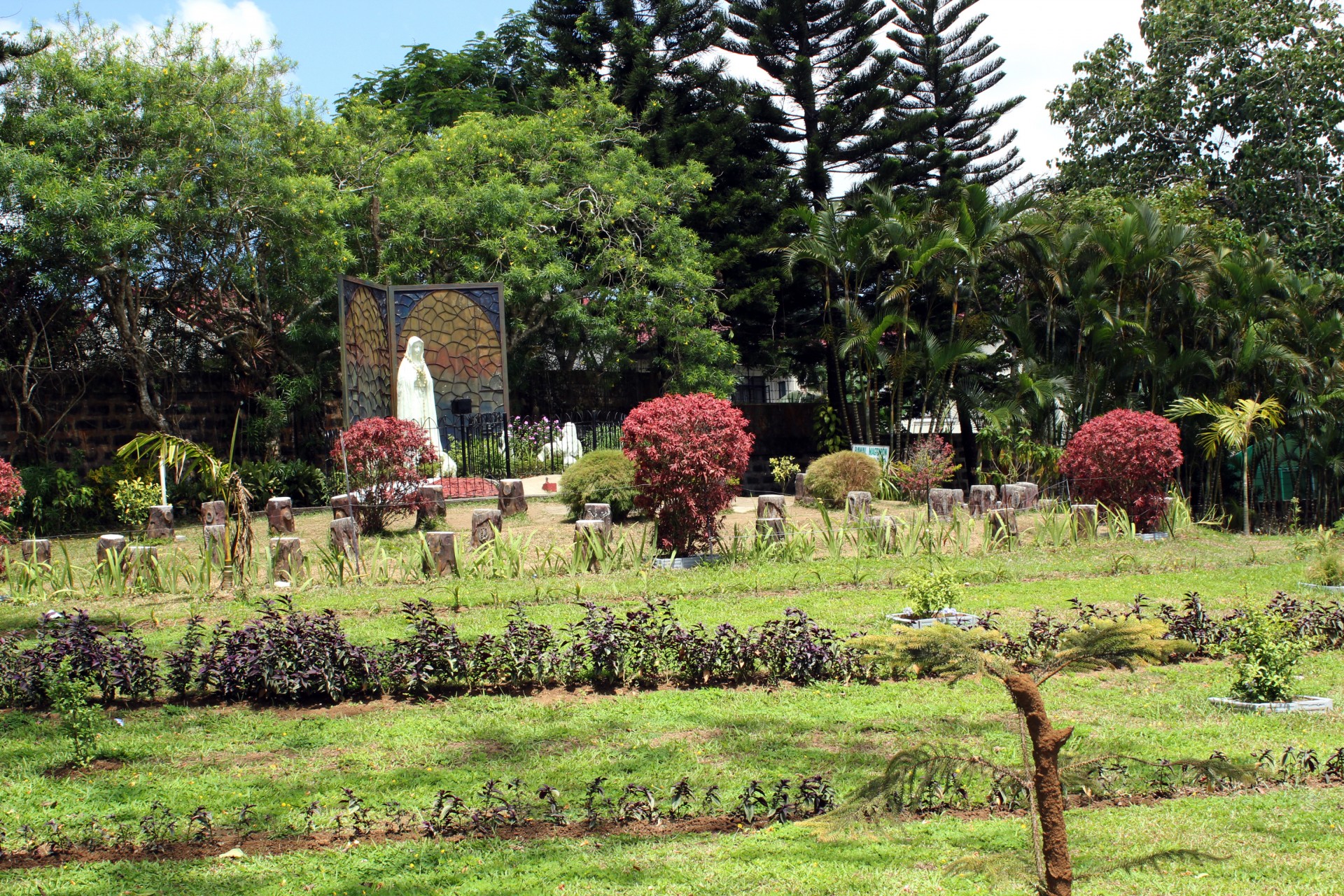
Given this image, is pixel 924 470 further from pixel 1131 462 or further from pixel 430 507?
pixel 430 507

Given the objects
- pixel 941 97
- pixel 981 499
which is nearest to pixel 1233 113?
pixel 941 97

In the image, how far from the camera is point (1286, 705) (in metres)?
5.56

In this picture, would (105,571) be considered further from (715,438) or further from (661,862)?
(661,862)

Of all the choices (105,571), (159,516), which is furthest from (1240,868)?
(159,516)

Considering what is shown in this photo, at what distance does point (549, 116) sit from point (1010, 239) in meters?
8.38

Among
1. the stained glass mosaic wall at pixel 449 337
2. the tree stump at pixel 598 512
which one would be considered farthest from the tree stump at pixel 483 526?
the stained glass mosaic wall at pixel 449 337

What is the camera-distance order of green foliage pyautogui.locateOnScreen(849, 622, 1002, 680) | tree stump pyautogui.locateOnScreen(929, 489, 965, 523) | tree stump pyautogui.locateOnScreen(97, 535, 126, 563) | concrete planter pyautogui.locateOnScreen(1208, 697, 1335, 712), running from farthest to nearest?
tree stump pyautogui.locateOnScreen(929, 489, 965, 523) < tree stump pyautogui.locateOnScreen(97, 535, 126, 563) < concrete planter pyautogui.locateOnScreen(1208, 697, 1335, 712) < green foliage pyautogui.locateOnScreen(849, 622, 1002, 680)

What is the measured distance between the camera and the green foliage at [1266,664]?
555cm

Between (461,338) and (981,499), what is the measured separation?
8183mm

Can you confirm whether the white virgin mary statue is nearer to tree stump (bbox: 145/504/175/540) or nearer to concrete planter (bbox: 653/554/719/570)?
tree stump (bbox: 145/504/175/540)

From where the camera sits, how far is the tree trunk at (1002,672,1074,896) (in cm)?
206

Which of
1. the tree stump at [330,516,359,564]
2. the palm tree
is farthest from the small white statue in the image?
the palm tree

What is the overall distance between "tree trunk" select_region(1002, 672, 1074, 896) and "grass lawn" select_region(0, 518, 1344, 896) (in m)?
0.08

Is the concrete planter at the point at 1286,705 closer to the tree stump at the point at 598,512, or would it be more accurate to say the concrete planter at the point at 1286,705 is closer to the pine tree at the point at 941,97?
the tree stump at the point at 598,512
